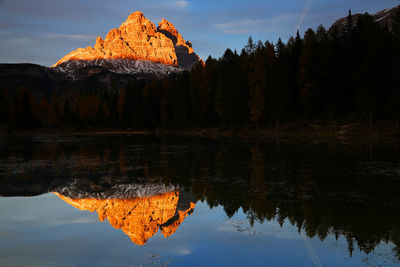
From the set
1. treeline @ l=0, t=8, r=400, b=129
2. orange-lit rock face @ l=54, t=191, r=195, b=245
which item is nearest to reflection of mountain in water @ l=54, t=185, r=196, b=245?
orange-lit rock face @ l=54, t=191, r=195, b=245

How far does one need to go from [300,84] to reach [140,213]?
211ft

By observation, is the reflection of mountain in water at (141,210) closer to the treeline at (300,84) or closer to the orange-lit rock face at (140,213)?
the orange-lit rock face at (140,213)

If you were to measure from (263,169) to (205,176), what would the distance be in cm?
459

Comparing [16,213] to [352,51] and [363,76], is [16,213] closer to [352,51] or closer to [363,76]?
[363,76]

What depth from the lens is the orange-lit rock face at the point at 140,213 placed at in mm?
11297

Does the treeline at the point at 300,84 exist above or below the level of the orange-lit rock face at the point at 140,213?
above

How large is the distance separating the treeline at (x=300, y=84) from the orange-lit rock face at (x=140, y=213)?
163ft

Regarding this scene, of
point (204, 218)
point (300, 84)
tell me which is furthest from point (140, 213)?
point (300, 84)

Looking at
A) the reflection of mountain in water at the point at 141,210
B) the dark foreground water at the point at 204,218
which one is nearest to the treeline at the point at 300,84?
the dark foreground water at the point at 204,218

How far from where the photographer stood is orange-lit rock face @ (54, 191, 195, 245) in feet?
37.1

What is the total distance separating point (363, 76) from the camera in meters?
57.9

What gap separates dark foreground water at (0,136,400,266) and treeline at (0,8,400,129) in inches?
1614

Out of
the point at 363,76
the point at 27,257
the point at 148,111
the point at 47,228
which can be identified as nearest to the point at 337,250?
the point at 27,257

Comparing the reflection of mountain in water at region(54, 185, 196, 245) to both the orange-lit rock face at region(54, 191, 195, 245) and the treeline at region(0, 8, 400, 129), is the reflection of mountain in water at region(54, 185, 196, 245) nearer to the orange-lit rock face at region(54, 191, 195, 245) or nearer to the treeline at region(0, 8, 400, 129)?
the orange-lit rock face at region(54, 191, 195, 245)
